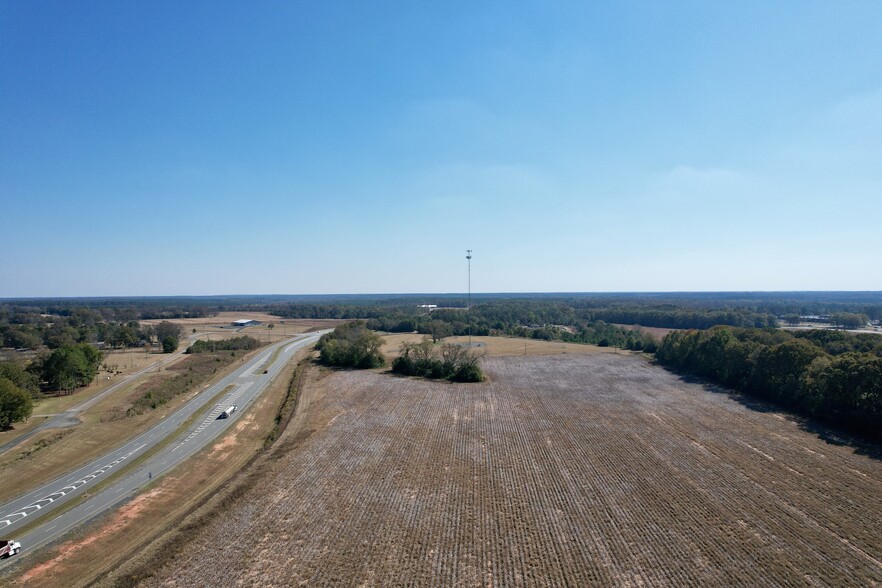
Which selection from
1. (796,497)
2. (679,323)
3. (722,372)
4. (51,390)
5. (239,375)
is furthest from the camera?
(679,323)

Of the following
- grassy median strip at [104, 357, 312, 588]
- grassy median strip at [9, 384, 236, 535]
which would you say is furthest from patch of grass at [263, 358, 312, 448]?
grassy median strip at [9, 384, 236, 535]

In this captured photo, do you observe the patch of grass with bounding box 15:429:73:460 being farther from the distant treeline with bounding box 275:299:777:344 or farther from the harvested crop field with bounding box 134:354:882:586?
the distant treeline with bounding box 275:299:777:344

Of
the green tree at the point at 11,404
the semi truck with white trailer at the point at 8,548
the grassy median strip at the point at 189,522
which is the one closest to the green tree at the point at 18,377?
the green tree at the point at 11,404

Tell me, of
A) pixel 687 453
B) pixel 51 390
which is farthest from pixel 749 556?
pixel 51 390

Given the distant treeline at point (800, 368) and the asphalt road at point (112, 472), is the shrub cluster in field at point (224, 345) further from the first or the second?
the distant treeline at point (800, 368)

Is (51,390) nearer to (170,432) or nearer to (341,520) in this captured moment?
(170,432)

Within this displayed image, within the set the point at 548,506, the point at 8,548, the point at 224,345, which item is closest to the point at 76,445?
the point at 8,548
